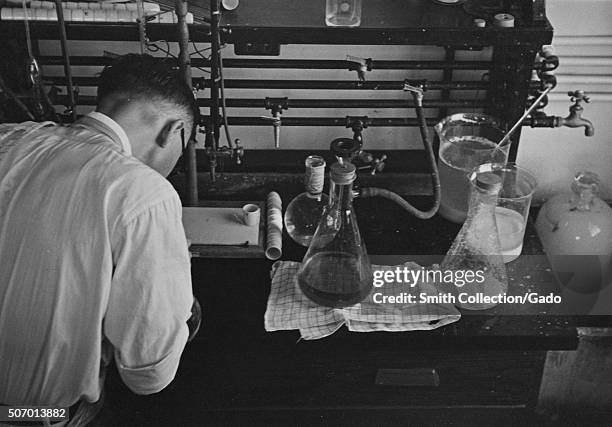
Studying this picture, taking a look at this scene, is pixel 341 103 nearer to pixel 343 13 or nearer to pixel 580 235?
pixel 343 13

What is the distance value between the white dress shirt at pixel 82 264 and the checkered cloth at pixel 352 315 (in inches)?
10.6

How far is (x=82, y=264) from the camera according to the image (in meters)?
1.36

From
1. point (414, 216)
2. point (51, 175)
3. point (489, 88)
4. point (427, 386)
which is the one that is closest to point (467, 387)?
point (427, 386)

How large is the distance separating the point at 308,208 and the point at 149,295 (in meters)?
0.63

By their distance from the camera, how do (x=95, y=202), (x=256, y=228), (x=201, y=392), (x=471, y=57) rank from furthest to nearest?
(x=471, y=57)
(x=256, y=228)
(x=201, y=392)
(x=95, y=202)

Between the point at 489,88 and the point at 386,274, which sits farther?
the point at 489,88

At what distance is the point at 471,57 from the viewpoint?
2.19 m

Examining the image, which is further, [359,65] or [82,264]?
[359,65]

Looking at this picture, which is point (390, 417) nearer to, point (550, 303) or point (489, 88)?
point (550, 303)

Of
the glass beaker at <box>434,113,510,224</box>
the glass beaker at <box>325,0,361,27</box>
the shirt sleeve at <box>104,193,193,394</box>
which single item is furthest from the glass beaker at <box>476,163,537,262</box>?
the shirt sleeve at <box>104,193,193,394</box>

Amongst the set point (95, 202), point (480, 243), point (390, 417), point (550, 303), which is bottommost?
point (390, 417)

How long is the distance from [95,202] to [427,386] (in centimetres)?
85

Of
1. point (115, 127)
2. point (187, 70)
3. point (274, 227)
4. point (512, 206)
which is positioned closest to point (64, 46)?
point (187, 70)

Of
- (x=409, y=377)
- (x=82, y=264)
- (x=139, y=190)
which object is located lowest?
(x=409, y=377)
